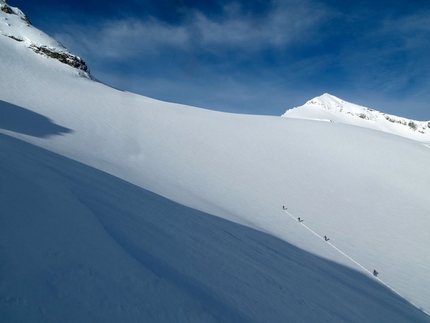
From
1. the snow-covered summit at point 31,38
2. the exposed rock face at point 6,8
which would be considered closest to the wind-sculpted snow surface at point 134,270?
the snow-covered summit at point 31,38

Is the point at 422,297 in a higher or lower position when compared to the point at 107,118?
lower

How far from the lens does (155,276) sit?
2.05 metres

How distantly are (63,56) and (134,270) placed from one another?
3382cm

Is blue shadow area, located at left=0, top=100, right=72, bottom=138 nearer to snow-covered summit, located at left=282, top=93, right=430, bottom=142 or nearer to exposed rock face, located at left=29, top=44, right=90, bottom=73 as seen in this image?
exposed rock face, located at left=29, top=44, right=90, bottom=73

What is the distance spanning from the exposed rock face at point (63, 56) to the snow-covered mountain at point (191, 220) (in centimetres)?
980

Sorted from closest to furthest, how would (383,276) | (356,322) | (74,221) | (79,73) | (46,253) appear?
(46,253)
(74,221)
(356,322)
(383,276)
(79,73)

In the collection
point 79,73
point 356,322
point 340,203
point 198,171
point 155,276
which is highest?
point 79,73

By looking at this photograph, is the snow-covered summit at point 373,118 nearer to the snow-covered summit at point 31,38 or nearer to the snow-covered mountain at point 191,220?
the snow-covered summit at point 31,38

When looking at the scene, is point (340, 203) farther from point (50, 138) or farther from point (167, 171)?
point (50, 138)

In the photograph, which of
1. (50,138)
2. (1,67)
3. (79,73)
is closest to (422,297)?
(50,138)

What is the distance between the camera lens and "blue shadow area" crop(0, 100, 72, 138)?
8197mm

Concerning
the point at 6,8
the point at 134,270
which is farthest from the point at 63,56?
the point at 134,270

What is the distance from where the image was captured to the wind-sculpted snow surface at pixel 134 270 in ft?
4.84

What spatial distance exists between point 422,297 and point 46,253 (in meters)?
7.60
